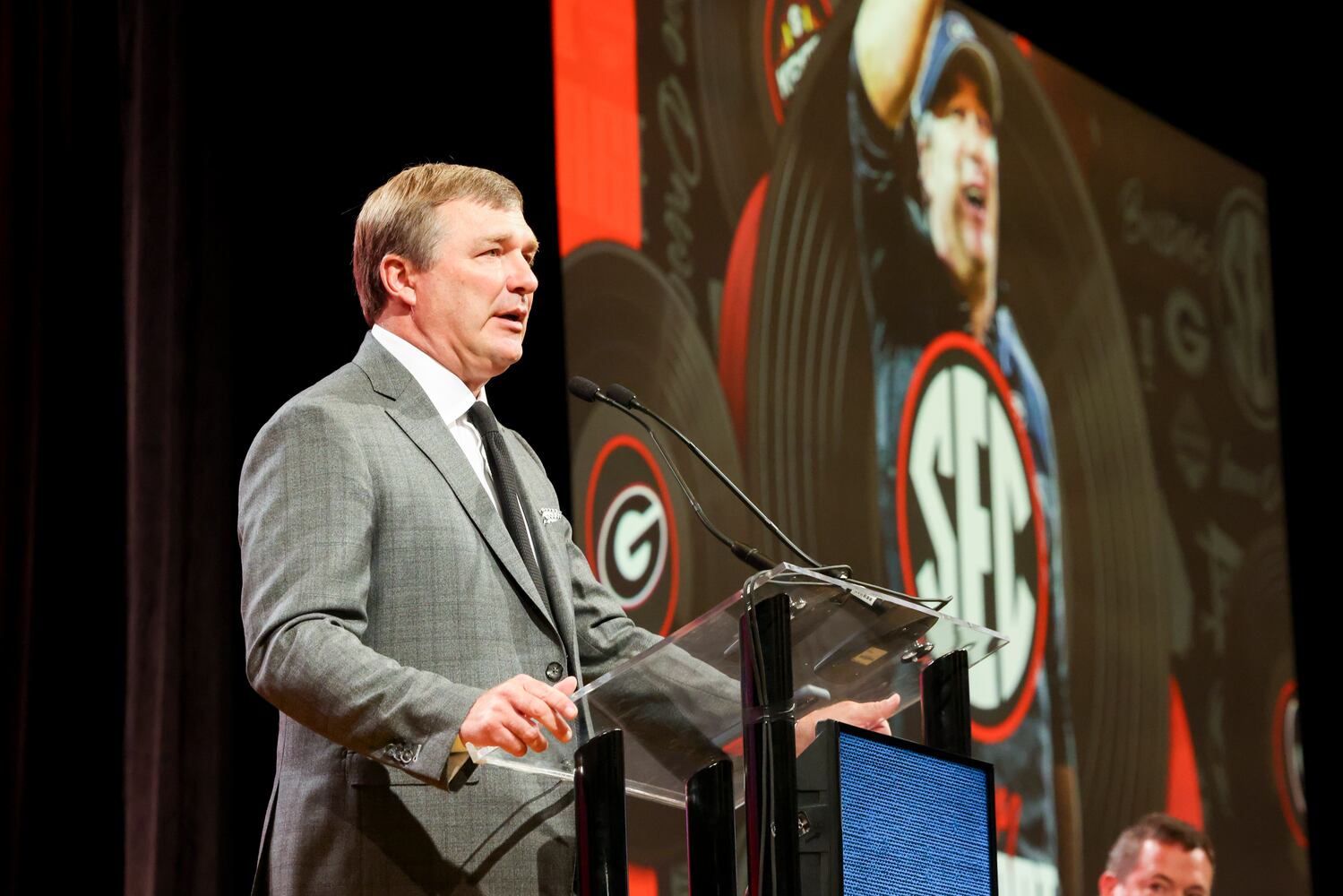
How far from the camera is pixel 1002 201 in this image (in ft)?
16.6

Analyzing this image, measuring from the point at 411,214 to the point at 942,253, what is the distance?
8.37 feet

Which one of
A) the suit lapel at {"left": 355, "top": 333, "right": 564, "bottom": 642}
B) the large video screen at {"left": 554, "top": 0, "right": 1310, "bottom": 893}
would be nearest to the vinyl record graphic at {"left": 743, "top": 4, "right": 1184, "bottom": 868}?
the large video screen at {"left": 554, "top": 0, "right": 1310, "bottom": 893}

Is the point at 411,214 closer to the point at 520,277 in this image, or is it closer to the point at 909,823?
the point at 520,277

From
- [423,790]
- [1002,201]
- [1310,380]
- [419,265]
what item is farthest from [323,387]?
[1310,380]

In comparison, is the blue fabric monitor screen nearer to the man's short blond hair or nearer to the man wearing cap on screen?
the man's short blond hair

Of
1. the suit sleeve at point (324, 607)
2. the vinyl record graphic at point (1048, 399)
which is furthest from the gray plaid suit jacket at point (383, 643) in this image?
the vinyl record graphic at point (1048, 399)

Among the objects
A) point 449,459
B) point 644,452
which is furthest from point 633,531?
point 449,459

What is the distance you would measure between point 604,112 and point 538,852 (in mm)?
2066

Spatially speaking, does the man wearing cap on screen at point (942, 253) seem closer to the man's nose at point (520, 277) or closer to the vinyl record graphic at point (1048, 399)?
the vinyl record graphic at point (1048, 399)

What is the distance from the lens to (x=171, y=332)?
3373 mm

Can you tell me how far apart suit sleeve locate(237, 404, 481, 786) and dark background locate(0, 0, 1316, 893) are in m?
1.13

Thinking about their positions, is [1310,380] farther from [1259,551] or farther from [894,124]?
[894,124]

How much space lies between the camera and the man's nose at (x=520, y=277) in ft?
8.16

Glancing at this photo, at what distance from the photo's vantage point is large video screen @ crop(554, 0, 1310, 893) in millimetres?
3797
